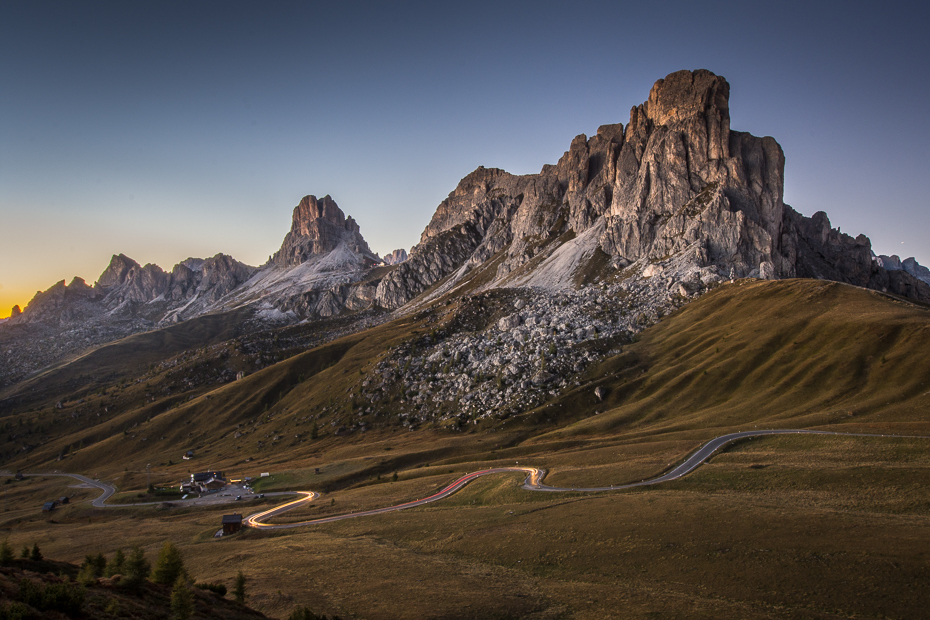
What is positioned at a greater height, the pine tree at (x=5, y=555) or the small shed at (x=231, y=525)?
the pine tree at (x=5, y=555)

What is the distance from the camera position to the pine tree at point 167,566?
3394 centimetres

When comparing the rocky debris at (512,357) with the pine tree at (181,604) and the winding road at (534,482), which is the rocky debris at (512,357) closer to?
the winding road at (534,482)

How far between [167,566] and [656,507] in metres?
46.3

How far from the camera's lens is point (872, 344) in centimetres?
10550

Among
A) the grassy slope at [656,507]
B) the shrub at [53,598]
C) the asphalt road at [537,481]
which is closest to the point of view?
the shrub at [53,598]

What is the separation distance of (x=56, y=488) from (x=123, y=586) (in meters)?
143

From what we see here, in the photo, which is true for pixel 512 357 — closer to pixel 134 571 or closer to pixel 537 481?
pixel 537 481

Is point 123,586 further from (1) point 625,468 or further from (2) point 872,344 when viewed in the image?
(2) point 872,344

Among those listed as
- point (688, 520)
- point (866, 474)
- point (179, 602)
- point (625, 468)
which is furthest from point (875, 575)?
point (179, 602)

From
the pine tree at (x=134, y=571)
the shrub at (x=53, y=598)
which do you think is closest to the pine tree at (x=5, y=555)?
the pine tree at (x=134, y=571)

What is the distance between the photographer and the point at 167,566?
34.3m

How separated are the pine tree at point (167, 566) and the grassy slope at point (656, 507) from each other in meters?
6.72

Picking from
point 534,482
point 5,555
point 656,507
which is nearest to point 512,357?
point 534,482

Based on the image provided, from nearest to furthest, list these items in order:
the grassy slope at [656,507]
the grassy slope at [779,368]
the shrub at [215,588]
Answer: the grassy slope at [656,507] < the shrub at [215,588] < the grassy slope at [779,368]
